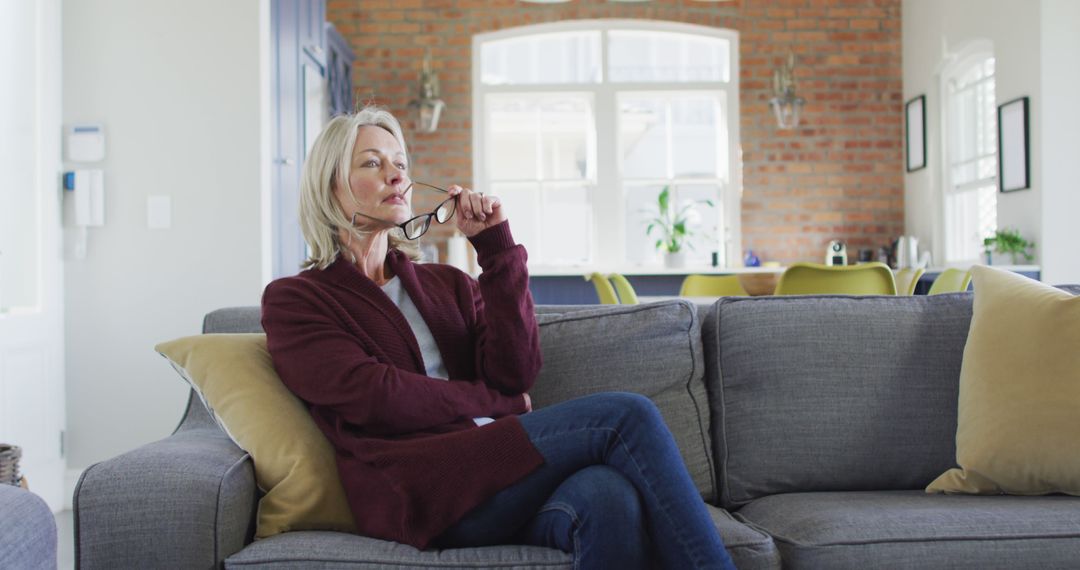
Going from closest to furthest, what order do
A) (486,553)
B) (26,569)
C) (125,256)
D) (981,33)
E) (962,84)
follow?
(26,569), (486,553), (125,256), (981,33), (962,84)

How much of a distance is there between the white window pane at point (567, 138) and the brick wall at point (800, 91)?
2.42 ft

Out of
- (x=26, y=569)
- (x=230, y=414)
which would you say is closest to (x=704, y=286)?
(x=230, y=414)

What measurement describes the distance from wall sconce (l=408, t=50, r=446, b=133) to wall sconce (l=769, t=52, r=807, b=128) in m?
2.47

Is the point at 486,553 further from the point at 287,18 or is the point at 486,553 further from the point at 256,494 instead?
the point at 287,18

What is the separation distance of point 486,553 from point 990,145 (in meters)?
5.58

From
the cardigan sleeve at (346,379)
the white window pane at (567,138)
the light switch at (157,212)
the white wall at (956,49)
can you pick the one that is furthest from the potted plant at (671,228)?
the cardigan sleeve at (346,379)

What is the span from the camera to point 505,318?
2.04m

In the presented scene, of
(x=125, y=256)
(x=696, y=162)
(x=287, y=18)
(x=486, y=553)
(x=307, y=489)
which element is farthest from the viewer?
(x=696, y=162)

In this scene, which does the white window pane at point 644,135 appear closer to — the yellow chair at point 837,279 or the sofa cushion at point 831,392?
the yellow chair at point 837,279

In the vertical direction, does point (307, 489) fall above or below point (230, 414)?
below

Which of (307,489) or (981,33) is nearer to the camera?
(307,489)

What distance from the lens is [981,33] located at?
6074 millimetres

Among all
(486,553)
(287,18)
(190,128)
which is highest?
(287,18)

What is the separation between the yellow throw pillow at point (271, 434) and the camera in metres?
1.80
